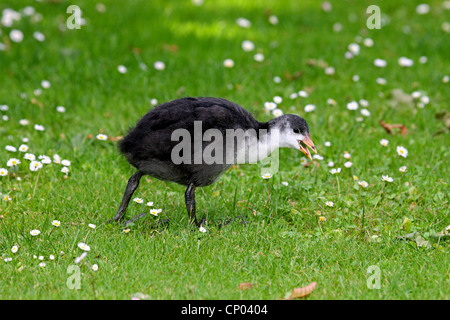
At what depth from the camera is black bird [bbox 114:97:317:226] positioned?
4.44 metres

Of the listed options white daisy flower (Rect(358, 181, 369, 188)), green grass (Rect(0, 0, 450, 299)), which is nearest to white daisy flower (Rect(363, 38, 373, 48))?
green grass (Rect(0, 0, 450, 299))

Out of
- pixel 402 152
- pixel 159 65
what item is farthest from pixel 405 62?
pixel 159 65

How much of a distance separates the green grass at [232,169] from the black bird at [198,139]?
1.48 ft

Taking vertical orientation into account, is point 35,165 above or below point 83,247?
A: above

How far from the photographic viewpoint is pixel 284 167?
573 centimetres

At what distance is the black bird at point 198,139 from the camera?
444 centimetres

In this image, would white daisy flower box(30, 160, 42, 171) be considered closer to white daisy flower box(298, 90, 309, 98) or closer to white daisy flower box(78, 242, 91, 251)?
white daisy flower box(78, 242, 91, 251)

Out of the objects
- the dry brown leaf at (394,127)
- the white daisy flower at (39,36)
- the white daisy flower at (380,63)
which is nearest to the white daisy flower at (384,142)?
the dry brown leaf at (394,127)

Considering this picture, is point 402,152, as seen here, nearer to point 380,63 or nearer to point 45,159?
point 380,63

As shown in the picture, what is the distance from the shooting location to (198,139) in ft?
14.5

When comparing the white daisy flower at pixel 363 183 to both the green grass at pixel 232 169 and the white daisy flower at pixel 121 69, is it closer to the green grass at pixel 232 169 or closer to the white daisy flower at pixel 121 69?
the green grass at pixel 232 169

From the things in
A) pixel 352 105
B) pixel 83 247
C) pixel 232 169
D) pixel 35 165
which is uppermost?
pixel 352 105

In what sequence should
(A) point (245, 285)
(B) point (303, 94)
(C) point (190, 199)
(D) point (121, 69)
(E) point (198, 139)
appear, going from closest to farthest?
(A) point (245, 285) → (E) point (198, 139) → (C) point (190, 199) → (B) point (303, 94) → (D) point (121, 69)

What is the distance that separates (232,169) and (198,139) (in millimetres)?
1355
